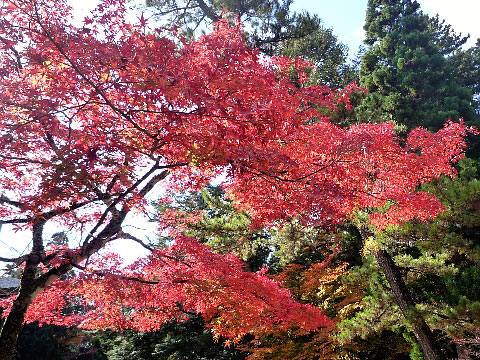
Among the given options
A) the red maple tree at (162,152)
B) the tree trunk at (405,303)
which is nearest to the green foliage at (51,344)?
the red maple tree at (162,152)

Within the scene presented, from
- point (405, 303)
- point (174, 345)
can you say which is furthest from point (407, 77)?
point (174, 345)

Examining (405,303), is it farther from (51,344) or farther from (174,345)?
(51,344)

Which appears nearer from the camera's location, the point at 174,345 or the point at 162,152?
the point at 162,152

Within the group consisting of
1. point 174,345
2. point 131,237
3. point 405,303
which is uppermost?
point 131,237

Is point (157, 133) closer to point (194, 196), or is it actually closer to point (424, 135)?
point (424, 135)

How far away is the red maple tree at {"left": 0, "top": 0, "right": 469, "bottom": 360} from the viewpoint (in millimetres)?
3760

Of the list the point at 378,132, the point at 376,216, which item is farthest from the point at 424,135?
the point at 376,216

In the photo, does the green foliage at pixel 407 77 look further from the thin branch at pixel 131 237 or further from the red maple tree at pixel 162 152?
the thin branch at pixel 131 237

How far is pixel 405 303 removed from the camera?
728cm

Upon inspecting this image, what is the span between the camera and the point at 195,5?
536 inches

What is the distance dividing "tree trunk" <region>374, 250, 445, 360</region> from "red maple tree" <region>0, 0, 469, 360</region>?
5.21ft

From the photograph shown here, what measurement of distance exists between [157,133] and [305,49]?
12797 mm

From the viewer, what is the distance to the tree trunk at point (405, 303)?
6659 mm

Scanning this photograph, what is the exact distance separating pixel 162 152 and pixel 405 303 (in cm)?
629
